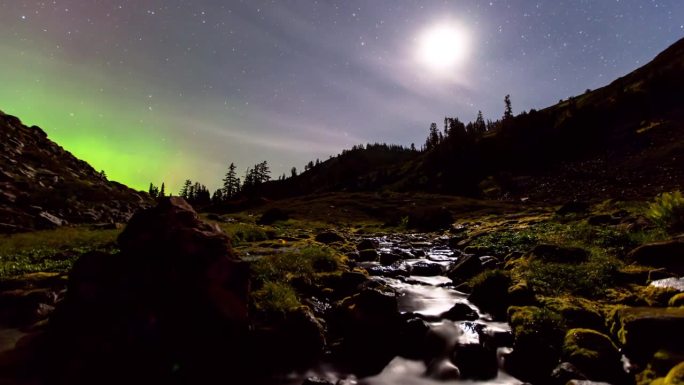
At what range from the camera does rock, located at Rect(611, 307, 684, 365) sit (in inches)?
266

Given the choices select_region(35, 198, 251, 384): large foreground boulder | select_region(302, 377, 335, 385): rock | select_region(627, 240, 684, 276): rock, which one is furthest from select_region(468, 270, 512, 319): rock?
select_region(35, 198, 251, 384): large foreground boulder

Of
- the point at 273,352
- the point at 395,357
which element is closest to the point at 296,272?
the point at 273,352

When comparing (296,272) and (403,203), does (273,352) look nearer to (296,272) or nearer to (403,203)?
(296,272)

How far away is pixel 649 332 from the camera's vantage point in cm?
708

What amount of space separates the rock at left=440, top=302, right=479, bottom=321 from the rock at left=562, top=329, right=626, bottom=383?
3472 mm

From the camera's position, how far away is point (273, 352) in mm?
9164

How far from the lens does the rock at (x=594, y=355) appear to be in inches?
271

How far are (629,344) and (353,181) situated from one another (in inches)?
5990

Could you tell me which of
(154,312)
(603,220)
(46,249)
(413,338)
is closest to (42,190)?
(46,249)

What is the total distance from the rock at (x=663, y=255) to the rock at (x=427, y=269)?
8.12 meters

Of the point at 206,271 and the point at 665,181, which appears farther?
the point at 665,181

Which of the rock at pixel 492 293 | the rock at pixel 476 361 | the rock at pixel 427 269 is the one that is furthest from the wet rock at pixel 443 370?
the rock at pixel 427 269

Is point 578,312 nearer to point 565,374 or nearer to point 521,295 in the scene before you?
point 521,295

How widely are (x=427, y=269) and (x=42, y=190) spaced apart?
44535mm
